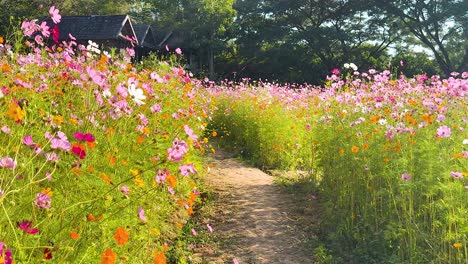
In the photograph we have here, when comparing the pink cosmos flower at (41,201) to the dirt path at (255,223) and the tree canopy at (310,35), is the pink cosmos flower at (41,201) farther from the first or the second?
the tree canopy at (310,35)

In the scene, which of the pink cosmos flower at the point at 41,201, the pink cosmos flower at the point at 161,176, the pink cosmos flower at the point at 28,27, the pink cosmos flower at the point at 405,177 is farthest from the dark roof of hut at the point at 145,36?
the pink cosmos flower at the point at 41,201

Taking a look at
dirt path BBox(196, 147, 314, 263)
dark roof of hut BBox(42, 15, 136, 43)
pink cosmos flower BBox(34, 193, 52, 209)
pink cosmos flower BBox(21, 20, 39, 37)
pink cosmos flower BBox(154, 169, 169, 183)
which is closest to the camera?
pink cosmos flower BBox(34, 193, 52, 209)

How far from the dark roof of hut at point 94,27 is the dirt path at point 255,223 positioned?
1948 centimetres

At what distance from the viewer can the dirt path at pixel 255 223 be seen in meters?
3.48

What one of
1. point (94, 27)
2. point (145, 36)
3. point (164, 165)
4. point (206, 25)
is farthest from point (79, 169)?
point (145, 36)

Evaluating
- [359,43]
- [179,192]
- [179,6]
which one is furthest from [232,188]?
[179,6]

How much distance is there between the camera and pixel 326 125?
4.71 meters

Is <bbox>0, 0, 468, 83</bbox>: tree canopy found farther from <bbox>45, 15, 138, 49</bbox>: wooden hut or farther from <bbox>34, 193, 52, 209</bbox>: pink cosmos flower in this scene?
<bbox>34, 193, 52, 209</bbox>: pink cosmos flower

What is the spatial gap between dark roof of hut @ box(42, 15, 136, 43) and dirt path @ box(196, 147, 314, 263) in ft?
63.9

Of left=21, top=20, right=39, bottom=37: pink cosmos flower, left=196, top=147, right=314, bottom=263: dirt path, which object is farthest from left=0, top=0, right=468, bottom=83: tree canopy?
left=21, top=20, right=39, bottom=37: pink cosmos flower

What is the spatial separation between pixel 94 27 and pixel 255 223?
22135mm

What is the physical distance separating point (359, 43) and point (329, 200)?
76.4ft

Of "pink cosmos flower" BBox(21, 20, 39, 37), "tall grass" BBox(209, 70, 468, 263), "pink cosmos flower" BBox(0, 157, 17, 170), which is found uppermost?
"pink cosmos flower" BBox(21, 20, 39, 37)

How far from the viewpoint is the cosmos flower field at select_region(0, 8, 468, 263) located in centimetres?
183
